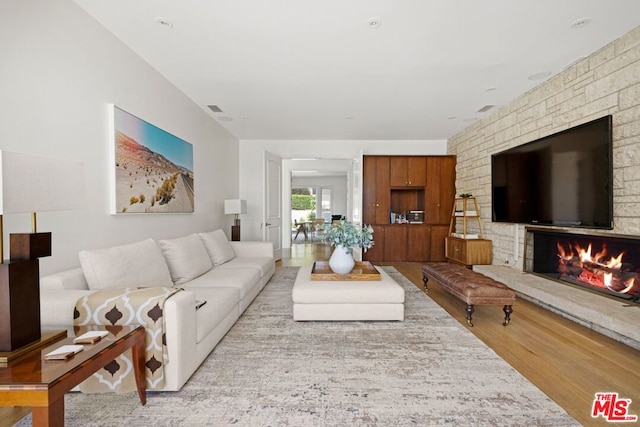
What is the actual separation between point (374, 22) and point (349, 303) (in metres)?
2.51

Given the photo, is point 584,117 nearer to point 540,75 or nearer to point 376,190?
point 540,75

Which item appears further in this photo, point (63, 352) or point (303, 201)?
point (303, 201)

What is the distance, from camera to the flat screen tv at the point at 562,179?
283 centimetres

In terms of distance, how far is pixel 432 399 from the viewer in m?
1.79

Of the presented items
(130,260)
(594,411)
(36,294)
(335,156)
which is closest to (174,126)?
(130,260)

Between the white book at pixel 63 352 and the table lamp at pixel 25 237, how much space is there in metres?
0.18

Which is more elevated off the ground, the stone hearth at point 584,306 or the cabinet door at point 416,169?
the cabinet door at point 416,169

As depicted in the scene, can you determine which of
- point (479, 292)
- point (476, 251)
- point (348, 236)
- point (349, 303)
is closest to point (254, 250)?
point (348, 236)

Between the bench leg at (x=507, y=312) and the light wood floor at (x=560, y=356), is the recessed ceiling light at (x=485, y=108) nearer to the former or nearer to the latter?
the light wood floor at (x=560, y=356)

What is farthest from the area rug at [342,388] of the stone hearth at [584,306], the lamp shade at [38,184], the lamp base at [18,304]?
the lamp shade at [38,184]

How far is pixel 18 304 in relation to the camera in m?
1.34

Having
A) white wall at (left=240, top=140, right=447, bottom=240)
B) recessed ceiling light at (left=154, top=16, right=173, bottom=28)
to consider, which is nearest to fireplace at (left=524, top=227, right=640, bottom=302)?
white wall at (left=240, top=140, right=447, bottom=240)

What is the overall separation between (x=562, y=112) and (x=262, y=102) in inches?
147

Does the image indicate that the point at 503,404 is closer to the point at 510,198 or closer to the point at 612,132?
the point at 612,132
